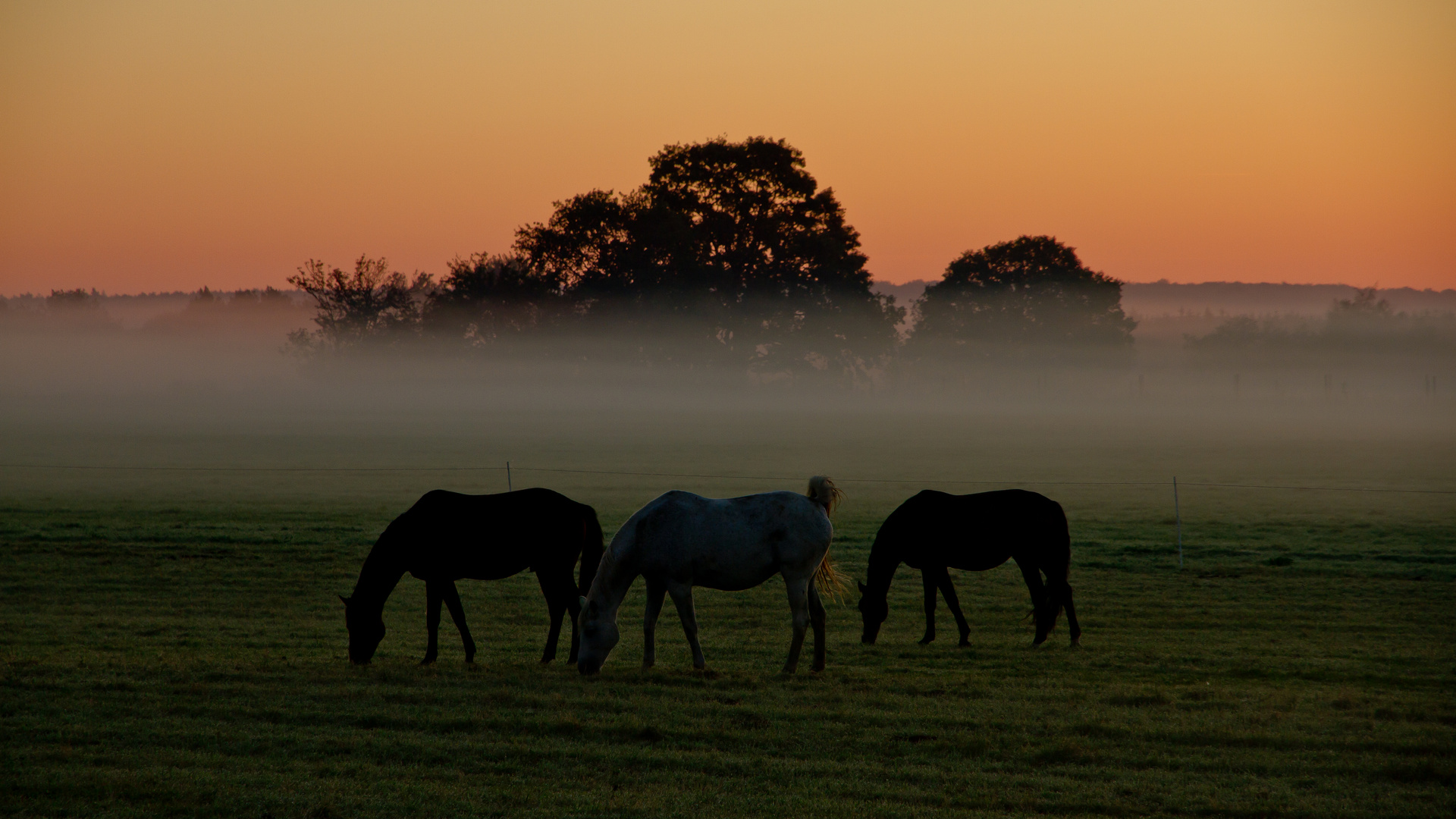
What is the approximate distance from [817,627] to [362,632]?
449 cm

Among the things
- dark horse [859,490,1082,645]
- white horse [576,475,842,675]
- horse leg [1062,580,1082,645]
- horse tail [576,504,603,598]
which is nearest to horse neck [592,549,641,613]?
white horse [576,475,842,675]

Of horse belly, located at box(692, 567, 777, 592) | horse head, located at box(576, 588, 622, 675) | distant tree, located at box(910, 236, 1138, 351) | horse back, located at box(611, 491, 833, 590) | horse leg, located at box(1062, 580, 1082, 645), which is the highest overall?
distant tree, located at box(910, 236, 1138, 351)

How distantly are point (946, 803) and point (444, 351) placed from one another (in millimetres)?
75314

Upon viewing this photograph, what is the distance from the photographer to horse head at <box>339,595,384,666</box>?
11461 millimetres

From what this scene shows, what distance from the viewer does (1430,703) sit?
9.81 meters

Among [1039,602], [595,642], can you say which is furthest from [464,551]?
[1039,602]

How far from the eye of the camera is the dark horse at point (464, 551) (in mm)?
11648

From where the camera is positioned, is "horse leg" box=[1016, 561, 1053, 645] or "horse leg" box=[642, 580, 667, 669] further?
"horse leg" box=[1016, 561, 1053, 645]

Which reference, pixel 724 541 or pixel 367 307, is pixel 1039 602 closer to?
pixel 724 541

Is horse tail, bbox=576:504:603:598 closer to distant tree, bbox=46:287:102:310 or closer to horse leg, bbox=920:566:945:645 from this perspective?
horse leg, bbox=920:566:945:645

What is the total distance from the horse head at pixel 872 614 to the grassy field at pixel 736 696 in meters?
0.43

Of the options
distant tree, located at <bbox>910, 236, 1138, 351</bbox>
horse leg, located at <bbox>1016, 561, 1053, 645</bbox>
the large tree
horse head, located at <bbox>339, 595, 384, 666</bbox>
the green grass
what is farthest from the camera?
distant tree, located at <bbox>910, 236, 1138, 351</bbox>

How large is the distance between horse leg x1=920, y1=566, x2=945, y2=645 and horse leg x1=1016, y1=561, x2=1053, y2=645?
0.99m

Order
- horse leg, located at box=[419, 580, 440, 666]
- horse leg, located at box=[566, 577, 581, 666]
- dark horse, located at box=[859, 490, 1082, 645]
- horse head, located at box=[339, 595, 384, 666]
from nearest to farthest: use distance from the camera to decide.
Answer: horse head, located at box=[339, 595, 384, 666] < horse leg, located at box=[419, 580, 440, 666] < horse leg, located at box=[566, 577, 581, 666] < dark horse, located at box=[859, 490, 1082, 645]
